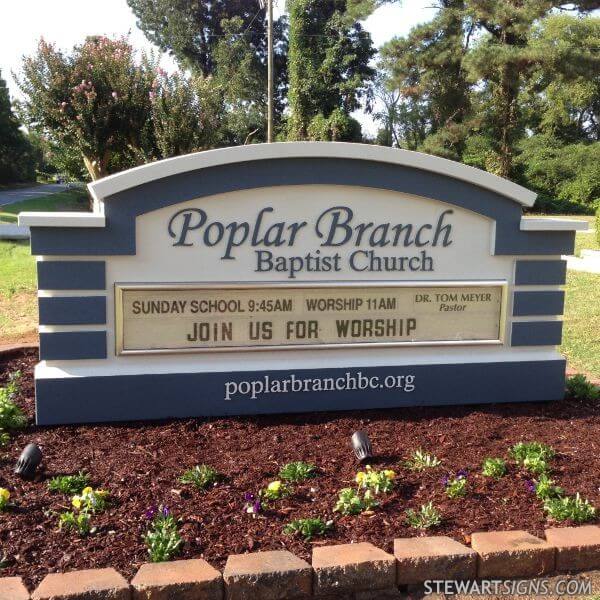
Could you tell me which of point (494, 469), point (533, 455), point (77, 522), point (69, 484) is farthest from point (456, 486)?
point (69, 484)

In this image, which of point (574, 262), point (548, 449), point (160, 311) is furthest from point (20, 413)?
point (574, 262)

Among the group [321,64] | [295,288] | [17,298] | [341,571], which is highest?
[321,64]

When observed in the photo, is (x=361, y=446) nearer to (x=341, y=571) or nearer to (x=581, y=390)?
(x=341, y=571)

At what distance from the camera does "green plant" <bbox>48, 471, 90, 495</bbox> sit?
3.69m

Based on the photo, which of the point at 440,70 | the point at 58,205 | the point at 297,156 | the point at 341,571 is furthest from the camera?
the point at 440,70

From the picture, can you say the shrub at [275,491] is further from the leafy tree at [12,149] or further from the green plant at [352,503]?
the leafy tree at [12,149]

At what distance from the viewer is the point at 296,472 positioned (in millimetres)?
3914

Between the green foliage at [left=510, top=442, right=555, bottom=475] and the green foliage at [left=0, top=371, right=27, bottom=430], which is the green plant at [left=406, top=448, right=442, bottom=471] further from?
the green foliage at [left=0, top=371, right=27, bottom=430]

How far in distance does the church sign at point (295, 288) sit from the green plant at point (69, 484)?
909mm

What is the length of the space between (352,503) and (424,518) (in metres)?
0.36

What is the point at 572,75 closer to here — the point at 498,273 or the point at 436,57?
the point at 436,57

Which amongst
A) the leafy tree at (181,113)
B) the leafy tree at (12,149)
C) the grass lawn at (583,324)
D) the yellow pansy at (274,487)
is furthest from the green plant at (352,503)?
the leafy tree at (12,149)

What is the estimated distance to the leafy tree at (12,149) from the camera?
48.6 meters

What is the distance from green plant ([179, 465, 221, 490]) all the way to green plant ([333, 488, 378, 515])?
0.71 metres
